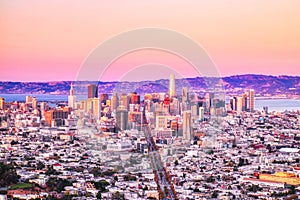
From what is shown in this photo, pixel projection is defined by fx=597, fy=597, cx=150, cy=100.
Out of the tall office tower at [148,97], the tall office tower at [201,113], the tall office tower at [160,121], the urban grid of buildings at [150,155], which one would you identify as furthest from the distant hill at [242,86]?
the tall office tower at [160,121]

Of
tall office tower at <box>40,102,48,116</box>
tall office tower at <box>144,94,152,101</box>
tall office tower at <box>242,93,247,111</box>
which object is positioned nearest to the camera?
tall office tower at <box>144,94,152,101</box>

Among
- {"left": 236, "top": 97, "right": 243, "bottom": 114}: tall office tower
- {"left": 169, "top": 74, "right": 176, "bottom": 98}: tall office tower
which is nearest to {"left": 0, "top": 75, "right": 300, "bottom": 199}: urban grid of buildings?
{"left": 169, "top": 74, "right": 176, "bottom": 98}: tall office tower

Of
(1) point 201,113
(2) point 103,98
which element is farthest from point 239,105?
(2) point 103,98

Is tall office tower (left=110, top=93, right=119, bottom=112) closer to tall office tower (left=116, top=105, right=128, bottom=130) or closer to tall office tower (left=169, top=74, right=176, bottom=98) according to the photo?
tall office tower (left=116, top=105, right=128, bottom=130)

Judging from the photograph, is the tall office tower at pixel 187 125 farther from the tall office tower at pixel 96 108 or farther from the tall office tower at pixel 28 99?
the tall office tower at pixel 28 99

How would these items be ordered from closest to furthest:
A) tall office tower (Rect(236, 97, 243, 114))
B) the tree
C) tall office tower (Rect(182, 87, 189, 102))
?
the tree
tall office tower (Rect(182, 87, 189, 102))
tall office tower (Rect(236, 97, 243, 114))

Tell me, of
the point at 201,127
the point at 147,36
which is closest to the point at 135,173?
the point at 147,36

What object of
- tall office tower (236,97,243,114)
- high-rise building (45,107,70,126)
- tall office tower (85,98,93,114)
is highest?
tall office tower (85,98,93,114)
